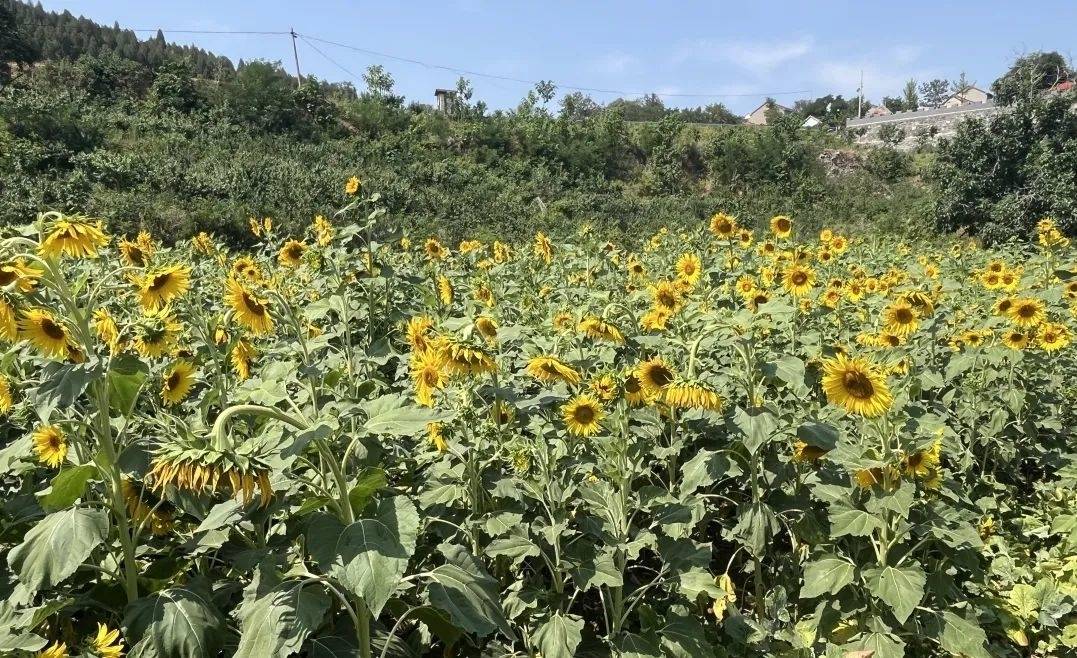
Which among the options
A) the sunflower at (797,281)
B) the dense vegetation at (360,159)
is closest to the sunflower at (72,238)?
the sunflower at (797,281)

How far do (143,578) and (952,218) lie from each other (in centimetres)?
2070

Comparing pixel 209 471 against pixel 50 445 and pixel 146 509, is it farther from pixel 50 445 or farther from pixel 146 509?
pixel 50 445

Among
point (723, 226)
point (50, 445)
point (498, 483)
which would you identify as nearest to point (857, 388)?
point (498, 483)

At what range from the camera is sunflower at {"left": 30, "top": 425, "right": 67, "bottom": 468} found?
6.63ft

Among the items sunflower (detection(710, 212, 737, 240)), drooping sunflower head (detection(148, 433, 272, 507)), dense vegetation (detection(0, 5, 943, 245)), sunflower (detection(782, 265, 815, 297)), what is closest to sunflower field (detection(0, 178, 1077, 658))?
drooping sunflower head (detection(148, 433, 272, 507))

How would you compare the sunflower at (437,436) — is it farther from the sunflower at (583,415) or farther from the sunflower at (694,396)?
the sunflower at (694,396)

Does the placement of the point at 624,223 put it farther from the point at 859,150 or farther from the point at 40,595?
the point at 40,595

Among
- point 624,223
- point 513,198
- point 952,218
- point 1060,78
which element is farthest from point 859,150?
point 513,198

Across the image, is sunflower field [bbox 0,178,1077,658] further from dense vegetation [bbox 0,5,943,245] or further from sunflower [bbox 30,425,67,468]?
dense vegetation [bbox 0,5,943,245]

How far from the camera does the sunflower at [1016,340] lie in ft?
12.3

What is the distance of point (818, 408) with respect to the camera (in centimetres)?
327

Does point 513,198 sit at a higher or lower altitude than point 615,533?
higher

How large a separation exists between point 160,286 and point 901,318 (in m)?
3.33

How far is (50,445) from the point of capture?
206 centimetres
